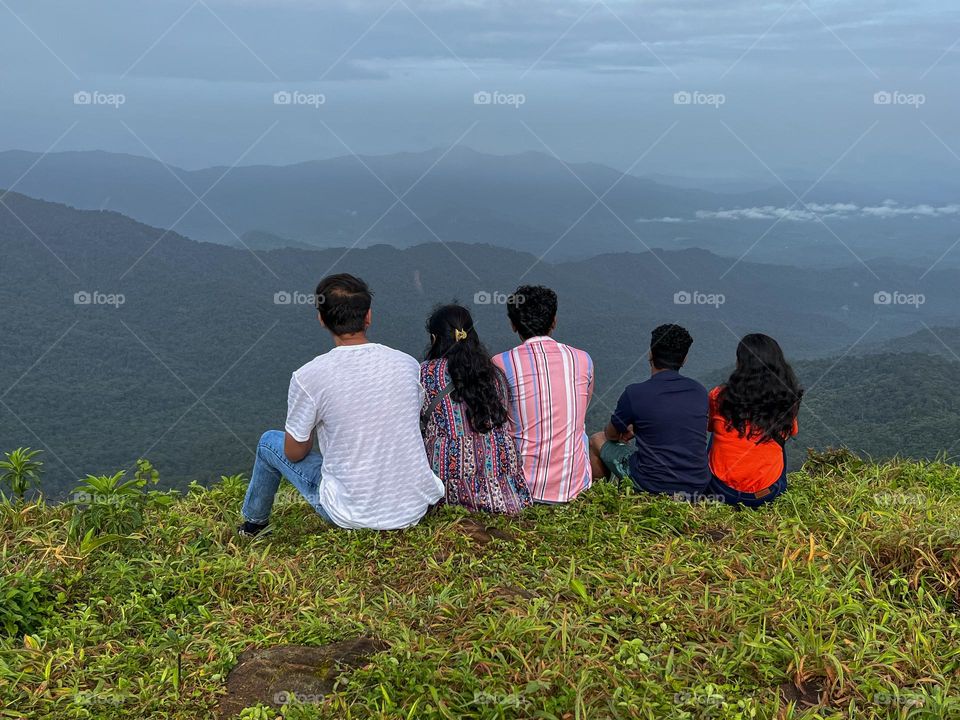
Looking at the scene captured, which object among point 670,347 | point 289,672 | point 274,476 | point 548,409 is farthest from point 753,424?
point 289,672

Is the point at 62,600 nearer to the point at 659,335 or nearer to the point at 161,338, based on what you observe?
the point at 659,335

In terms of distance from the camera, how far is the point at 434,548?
14.1ft

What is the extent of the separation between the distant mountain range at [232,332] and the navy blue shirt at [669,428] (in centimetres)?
425

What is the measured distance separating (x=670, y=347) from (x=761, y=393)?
1.94ft

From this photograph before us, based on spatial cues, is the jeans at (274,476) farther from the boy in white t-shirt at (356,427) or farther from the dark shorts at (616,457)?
the dark shorts at (616,457)

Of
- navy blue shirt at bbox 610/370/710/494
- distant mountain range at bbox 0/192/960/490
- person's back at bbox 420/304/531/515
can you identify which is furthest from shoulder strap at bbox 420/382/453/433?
distant mountain range at bbox 0/192/960/490

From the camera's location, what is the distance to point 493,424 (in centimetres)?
473

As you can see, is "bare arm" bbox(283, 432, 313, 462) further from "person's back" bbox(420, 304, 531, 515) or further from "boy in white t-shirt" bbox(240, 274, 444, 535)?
"person's back" bbox(420, 304, 531, 515)

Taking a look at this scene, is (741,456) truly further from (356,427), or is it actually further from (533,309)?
(356,427)

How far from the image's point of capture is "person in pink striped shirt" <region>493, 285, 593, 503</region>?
194 inches

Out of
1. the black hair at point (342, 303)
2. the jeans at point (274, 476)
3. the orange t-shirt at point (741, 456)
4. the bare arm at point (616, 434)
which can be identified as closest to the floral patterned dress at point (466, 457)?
the black hair at point (342, 303)

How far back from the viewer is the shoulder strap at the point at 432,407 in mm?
4688

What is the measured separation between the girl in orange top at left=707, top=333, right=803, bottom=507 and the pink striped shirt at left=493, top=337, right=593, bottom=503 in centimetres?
86

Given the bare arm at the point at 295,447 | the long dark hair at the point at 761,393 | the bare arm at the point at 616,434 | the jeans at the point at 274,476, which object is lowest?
the jeans at the point at 274,476
